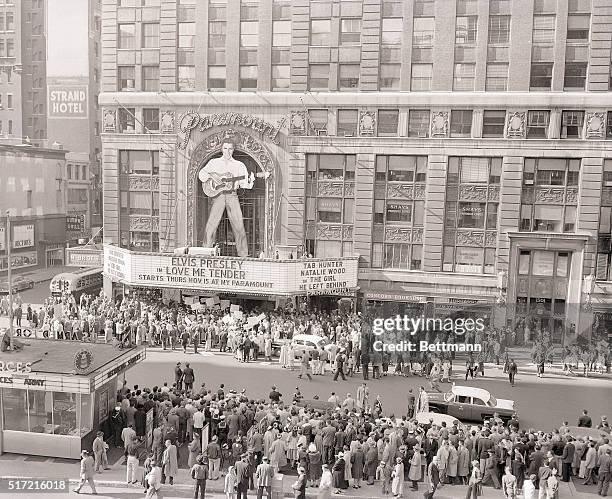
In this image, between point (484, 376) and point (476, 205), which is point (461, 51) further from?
point (484, 376)

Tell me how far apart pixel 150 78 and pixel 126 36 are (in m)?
3.42

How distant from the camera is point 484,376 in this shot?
31.2 metres

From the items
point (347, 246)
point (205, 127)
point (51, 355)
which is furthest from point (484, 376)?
point (205, 127)

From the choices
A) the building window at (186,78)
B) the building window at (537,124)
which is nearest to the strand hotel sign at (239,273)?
the building window at (186,78)

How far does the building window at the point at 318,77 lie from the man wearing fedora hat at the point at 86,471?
30.0 m

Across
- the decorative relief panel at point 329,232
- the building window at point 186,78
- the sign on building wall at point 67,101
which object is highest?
the sign on building wall at point 67,101

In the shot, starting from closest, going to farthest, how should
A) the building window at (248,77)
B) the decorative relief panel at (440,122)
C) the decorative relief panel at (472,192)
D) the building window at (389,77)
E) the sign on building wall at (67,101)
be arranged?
1. the decorative relief panel at (440,122)
2. the decorative relief panel at (472,192)
3. the building window at (389,77)
4. the building window at (248,77)
5. the sign on building wall at (67,101)

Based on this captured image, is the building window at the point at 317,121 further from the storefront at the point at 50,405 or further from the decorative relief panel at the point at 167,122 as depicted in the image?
the storefront at the point at 50,405

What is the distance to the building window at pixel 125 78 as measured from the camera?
45.0 metres

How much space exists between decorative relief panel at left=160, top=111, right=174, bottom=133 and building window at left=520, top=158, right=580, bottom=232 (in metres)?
23.6

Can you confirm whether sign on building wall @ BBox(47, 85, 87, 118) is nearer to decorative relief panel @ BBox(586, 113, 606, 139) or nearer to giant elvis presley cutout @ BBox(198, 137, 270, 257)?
giant elvis presley cutout @ BBox(198, 137, 270, 257)

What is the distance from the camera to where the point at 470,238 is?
40938mm

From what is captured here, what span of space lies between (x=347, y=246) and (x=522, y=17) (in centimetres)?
1796

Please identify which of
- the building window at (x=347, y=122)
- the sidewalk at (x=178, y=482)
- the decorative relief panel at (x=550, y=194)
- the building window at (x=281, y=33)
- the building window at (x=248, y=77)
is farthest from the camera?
the building window at (x=248, y=77)
